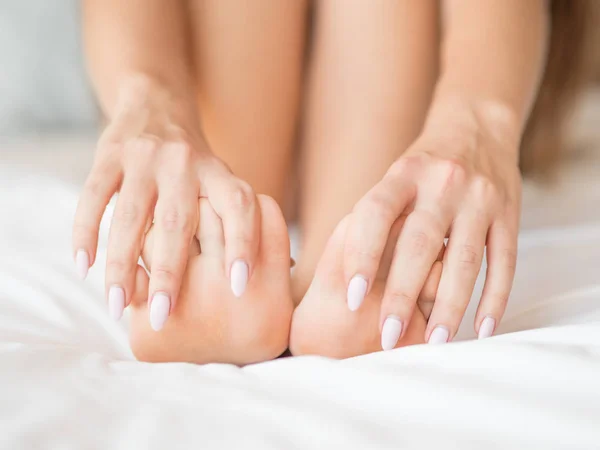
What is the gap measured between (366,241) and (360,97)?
0.29m

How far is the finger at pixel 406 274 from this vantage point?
470mm

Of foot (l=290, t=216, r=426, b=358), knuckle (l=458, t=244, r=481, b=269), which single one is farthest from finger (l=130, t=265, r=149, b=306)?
knuckle (l=458, t=244, r=481, b=269)

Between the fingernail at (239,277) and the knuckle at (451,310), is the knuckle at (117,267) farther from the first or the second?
the knuckle at (451,310)

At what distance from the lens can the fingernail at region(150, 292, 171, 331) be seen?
0.47 m

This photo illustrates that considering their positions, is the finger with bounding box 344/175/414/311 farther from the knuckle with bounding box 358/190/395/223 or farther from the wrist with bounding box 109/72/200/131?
the wrist with bounding box 109/72/200/131

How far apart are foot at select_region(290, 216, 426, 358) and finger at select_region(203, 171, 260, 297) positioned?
0.17ft

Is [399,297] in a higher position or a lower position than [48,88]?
higher

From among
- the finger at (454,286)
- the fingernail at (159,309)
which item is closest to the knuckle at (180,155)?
the fingernail at (159,309)

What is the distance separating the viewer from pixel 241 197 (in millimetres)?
499

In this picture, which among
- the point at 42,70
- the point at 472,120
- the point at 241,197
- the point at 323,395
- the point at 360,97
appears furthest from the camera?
the point at 42,70

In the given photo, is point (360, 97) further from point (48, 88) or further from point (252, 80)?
point (48, 88)

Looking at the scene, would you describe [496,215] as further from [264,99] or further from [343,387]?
[264,99]

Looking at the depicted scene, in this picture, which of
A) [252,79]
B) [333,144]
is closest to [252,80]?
[252,79]

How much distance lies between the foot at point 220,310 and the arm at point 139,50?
175 millimetres
